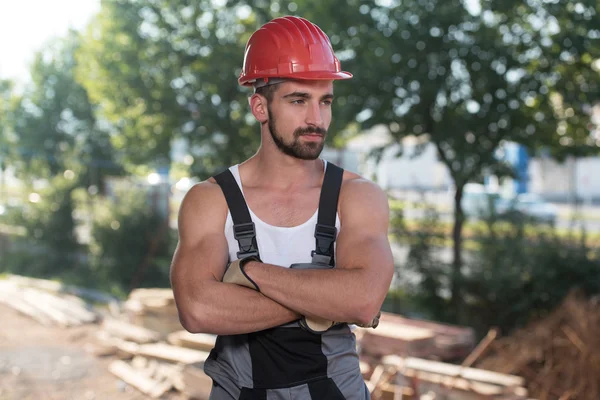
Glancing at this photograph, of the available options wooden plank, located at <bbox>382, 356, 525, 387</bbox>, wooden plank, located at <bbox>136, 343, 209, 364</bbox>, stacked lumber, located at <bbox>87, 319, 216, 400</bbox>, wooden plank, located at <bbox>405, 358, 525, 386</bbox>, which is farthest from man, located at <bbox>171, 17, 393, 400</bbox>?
wooden plank, located at <bbox>136, 343, 209, 364</bbox>

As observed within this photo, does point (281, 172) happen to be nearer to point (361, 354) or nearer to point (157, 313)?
point (361, 354)

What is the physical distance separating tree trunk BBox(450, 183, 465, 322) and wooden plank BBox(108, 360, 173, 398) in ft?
17.0

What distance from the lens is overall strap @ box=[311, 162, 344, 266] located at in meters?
2.72

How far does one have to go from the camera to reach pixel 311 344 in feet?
8.78

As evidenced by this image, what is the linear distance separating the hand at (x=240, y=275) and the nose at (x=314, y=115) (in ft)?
1.96

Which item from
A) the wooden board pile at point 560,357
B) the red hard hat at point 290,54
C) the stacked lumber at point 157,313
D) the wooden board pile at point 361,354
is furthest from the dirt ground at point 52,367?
the red hard hat at point 290,54

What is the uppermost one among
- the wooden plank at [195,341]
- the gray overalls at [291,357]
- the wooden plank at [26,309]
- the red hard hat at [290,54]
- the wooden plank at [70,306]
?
the red hard hat at [290,54]

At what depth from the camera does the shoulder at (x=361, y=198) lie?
2787mm

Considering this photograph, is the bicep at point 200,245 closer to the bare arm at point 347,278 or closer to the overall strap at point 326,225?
the bare arm at point 347,278

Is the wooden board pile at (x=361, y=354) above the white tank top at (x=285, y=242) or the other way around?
the other way around

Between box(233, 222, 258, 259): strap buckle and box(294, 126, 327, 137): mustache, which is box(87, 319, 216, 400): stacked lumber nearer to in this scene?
box(233, 222, 258, 259): strap buckle

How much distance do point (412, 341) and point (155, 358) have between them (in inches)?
126

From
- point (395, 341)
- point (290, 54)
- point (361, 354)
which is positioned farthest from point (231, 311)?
point (361, 354)

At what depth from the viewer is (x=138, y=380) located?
7789mm
